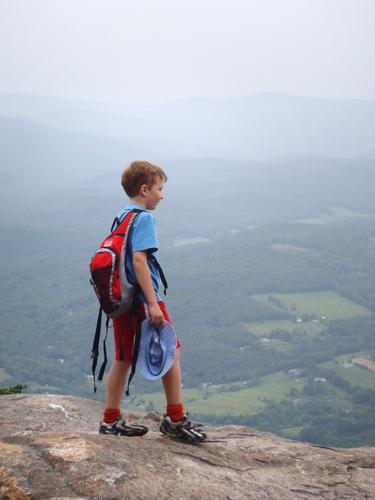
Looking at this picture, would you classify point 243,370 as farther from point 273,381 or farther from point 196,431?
point 196,431

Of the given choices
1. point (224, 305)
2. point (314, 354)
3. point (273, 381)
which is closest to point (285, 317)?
point (314, 354)

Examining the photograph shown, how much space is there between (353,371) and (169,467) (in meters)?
107

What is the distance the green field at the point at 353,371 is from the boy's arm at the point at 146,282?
308ft

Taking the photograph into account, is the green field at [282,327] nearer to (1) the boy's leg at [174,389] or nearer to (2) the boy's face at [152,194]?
(1) the boy's leg at [174,389]

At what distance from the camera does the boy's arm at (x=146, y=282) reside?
512 cm

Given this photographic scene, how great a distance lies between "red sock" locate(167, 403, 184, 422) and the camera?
5750mm

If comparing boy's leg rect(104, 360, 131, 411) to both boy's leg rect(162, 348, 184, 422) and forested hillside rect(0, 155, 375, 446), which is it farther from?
forested hillside rect(0, 155, 375, 446)

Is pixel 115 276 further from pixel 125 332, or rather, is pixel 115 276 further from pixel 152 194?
pixel 152 194

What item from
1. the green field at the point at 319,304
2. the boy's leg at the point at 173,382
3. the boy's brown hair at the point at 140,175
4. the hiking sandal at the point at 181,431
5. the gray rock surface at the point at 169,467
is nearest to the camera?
the gray rock surface at the point at 169,467

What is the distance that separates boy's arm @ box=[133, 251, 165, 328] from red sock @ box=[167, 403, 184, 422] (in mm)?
1058

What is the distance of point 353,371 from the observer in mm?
105625

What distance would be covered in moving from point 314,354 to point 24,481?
115532 mm

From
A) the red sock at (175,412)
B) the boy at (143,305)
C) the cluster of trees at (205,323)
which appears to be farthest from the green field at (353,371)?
the boy at (143,305)

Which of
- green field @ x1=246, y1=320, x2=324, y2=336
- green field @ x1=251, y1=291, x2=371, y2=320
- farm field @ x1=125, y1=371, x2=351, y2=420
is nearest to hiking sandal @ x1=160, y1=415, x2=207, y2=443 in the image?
farm field @ x1=125, y1=371, x2=351, y2=420
